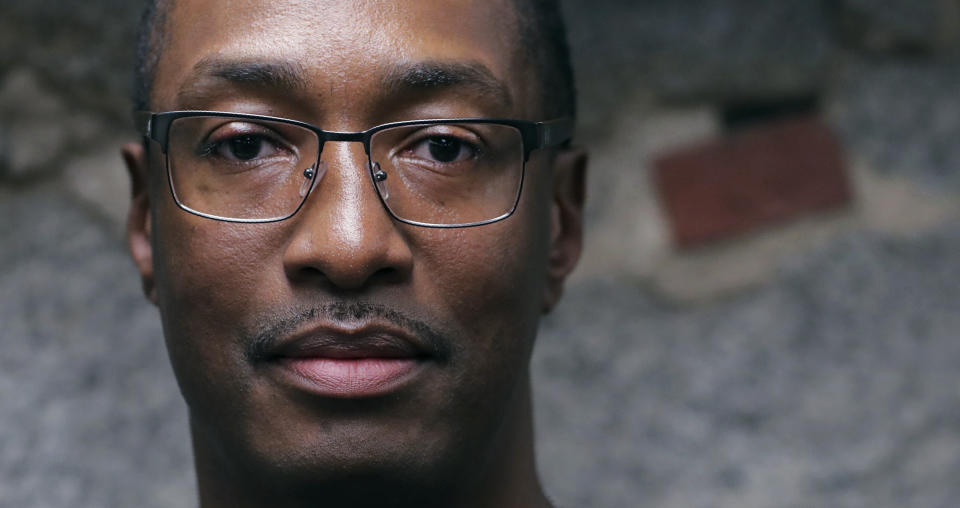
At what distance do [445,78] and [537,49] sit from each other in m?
0.17

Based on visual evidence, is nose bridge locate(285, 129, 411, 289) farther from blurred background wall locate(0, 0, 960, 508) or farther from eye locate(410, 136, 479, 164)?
blurred background wall locate(0, 0, 960, 508)

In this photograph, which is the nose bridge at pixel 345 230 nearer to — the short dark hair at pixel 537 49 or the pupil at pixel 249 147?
the pupil at pixel 249 147


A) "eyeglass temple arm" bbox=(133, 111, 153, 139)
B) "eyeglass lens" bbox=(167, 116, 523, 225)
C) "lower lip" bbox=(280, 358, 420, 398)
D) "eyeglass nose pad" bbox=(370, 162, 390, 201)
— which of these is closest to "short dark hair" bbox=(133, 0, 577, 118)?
"eyeglass temple arm" bbox=(133, 111, 153, 139)

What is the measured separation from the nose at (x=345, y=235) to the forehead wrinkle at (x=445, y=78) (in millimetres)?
76

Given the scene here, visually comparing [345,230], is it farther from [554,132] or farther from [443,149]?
[554,132]

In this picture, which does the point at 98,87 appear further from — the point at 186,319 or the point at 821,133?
the point at 821,133

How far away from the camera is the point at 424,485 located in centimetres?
124

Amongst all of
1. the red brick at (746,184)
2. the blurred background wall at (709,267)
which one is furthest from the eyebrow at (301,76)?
the red brick at (746,184)

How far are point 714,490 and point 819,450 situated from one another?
149 mm

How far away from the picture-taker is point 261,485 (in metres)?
1.27

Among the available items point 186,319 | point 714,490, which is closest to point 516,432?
point 186,319

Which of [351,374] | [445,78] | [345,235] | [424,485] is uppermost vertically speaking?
[445,78]

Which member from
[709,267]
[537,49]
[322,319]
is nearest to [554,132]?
[537,49]

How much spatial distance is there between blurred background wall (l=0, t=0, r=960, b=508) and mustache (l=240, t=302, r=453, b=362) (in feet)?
1.88
